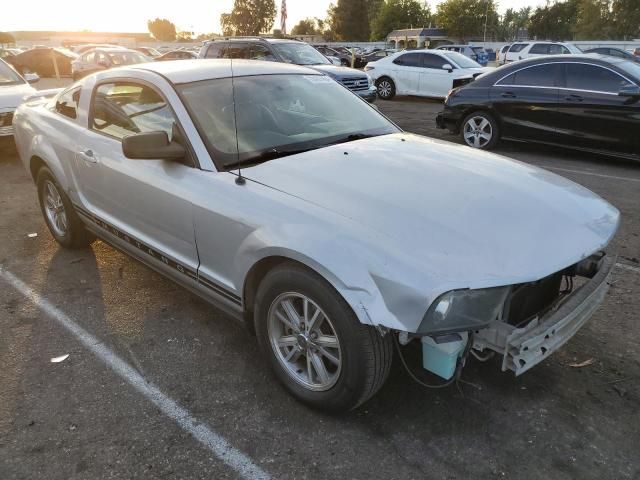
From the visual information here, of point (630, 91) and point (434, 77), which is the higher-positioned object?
point (630, 91)

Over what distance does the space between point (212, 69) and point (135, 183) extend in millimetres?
929

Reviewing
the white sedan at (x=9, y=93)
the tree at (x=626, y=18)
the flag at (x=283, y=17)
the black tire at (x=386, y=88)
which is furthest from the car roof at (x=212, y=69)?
the tree at (x=626, y=18)

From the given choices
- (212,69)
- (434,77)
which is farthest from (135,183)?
(434,77)

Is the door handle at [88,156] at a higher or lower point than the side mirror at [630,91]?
lower

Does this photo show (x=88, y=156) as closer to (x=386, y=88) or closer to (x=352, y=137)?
(x=352, y=137)

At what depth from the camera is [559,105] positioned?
7.59 metres

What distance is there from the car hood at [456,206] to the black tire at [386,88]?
13.7 metres

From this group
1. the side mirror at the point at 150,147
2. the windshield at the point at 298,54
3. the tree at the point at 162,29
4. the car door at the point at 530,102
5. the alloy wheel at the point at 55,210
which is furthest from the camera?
the tree at the point at 162,29

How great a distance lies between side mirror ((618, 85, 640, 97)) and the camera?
6.94 meters

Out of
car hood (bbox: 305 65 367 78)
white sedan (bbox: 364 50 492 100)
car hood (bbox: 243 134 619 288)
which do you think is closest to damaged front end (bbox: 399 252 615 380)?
car hood (bbox: 243 134 619 288)

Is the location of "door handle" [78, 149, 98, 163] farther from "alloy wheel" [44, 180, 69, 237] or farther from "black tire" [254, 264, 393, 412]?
"black tire" [254, 264, 393, 412]

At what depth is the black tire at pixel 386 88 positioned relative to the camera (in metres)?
16.2

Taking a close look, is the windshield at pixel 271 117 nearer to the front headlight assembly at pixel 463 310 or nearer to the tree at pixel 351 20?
the front headlight assembly at pixel 463 310

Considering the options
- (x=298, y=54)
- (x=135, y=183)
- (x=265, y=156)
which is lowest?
(x=135, y=183)
